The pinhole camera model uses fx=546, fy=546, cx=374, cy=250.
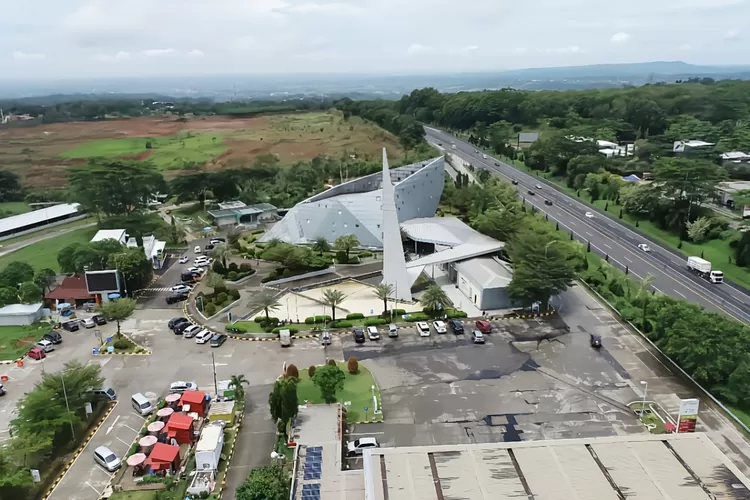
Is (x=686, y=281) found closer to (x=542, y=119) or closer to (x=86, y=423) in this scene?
(x=86, y=423)

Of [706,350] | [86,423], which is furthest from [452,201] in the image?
[86,423]

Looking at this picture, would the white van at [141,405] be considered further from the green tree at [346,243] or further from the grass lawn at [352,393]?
the green tree at [346,243]

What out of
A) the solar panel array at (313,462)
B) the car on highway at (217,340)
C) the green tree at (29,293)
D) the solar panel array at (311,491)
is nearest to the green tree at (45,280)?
the green tree at (29,293)

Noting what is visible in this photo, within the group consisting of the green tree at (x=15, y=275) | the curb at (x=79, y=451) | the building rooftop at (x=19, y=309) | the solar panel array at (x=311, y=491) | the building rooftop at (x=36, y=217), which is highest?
the building rooftop at (x=36, y=217)

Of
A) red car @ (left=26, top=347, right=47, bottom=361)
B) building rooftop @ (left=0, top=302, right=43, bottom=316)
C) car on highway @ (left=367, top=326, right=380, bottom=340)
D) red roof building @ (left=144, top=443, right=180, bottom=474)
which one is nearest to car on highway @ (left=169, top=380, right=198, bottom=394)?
red roof building @ (left=144, top=443, right=180, bottom=474)

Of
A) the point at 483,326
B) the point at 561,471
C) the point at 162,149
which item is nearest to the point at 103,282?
the point at 483,326

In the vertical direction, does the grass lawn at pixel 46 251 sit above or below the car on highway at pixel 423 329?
above
